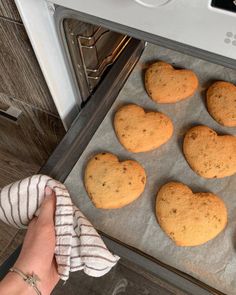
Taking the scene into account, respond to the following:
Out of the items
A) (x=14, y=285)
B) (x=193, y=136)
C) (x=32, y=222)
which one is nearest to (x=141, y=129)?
(x=193, y=136)

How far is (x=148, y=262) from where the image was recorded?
726 millimetres

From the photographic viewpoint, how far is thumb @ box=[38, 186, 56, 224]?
28.6 inches

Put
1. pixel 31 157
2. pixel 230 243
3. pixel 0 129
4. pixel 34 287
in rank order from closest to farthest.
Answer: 1. pixel 34 287
2. pixel 230 243
3. pixel 0 129
4. pixel 31 157

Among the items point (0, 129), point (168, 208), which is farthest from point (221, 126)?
point (0, 129)

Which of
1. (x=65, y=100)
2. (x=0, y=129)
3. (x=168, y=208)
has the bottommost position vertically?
(x=0, y=129)

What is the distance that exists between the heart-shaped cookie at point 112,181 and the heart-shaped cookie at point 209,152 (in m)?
0.12

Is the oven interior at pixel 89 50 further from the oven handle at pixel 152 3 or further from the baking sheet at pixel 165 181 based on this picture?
the oven handle at pixel 152 3

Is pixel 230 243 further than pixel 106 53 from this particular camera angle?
No

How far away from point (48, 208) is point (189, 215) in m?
0.30

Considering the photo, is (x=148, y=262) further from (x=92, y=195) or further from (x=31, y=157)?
(x=31, y=157)

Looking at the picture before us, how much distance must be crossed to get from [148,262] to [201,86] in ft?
1.60

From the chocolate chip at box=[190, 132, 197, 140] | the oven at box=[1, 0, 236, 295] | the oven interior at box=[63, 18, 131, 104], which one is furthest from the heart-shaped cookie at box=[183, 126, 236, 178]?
the oven interior at box=[63, 18, 131, 104]

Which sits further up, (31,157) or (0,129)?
(0,129)

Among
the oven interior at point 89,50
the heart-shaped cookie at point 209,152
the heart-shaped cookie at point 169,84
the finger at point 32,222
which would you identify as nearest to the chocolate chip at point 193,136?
the heart-shaped cookie at point 209,152
